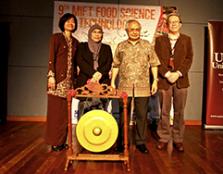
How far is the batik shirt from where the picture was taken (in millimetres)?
3008

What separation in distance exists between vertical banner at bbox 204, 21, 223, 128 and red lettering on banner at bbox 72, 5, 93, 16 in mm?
1819

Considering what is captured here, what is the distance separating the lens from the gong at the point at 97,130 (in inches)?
102

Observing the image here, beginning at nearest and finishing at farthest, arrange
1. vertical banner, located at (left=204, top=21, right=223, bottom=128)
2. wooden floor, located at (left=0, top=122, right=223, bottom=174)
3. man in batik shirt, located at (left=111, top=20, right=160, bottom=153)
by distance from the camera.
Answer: wooden floor, located at (left=0, top=122, right=223, bottom=174) → man in batik shirt, located at (left=111, top=20, right=160, bottom=153) → vertical banner, located at (left=204, top=21, right=223, bottom=128)

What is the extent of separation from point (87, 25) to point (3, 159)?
2562mm

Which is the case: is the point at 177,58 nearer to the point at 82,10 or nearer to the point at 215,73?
the point at 215,73

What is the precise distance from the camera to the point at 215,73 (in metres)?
4.56

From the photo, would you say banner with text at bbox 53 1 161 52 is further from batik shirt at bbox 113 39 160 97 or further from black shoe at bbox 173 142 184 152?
black shoe at bbox 173 142 184 152

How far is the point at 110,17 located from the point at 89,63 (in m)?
1.80

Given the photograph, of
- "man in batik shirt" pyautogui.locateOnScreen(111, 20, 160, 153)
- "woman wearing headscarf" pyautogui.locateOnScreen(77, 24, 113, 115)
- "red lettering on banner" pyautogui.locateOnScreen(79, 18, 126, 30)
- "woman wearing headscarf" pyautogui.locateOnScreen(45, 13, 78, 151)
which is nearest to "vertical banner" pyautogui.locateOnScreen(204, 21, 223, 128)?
"red lettering on banner" pyautogui.locateOnScreen(79, 18, 126, 30)

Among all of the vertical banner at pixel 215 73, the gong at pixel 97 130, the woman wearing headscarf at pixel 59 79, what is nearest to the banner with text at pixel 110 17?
the vertical banner at pixel 215 73

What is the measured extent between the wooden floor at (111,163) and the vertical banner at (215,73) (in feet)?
2.79

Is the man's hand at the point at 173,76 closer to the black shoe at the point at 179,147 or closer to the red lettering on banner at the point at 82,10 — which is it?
the black shoe at the point at 179,147

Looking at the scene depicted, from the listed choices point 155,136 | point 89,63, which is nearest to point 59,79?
point 89,63

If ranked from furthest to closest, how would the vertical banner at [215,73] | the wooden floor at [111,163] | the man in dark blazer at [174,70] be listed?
the vertical banner at [215,73]
the man in dark blazer at [174,70]
the wooden floor at [111,163]
